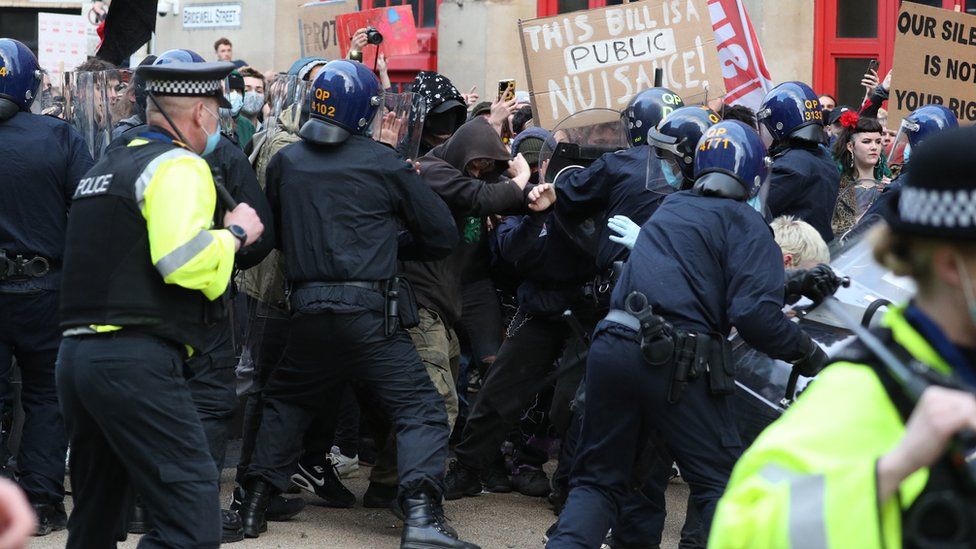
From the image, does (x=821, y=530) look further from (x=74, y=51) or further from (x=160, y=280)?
(x=74, y=51)

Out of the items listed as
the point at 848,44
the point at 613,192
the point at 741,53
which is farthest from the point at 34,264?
the point at 848,44

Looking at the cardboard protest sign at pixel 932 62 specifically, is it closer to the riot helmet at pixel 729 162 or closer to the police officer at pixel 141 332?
the riot helmet at pixel 729 162

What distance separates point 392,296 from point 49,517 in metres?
1.83

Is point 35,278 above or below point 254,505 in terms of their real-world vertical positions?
above

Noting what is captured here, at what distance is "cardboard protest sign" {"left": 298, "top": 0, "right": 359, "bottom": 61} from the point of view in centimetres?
1038

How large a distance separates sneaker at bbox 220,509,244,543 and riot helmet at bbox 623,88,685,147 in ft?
7.93

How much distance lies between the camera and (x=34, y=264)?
20.0 ft

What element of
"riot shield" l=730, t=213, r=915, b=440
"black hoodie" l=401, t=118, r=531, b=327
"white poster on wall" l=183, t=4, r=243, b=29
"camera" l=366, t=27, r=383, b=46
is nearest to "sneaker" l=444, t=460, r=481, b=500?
"black hoodie" l=401, t=118, r=531, b=327

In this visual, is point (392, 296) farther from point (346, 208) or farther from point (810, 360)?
point (810, 360)

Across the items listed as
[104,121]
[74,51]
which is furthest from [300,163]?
[74,51]

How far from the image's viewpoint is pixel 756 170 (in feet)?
16.6

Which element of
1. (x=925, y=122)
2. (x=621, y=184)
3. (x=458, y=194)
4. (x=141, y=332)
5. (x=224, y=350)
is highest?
(x=925, y=122)

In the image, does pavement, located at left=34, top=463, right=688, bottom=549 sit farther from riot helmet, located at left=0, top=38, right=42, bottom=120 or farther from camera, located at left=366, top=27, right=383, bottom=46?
camera, located at left=366, top=27, right=383, bottom=46

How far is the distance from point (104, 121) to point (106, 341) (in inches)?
130
